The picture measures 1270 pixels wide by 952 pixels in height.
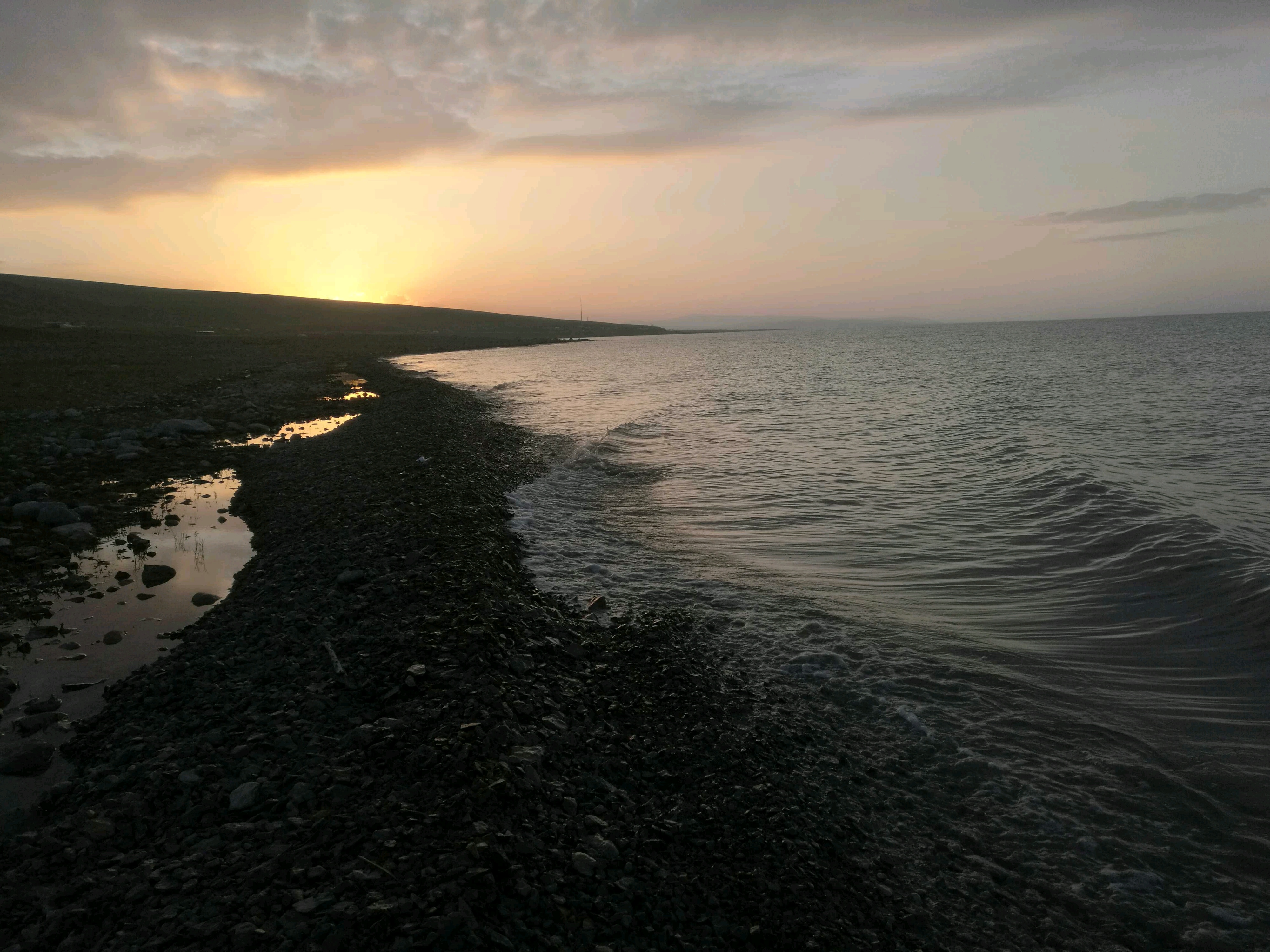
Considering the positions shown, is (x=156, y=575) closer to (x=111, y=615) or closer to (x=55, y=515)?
(x=111, y=615)

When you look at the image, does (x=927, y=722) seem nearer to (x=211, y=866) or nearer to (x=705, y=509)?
(x=211, y=866)

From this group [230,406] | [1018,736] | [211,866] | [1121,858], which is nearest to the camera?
[211,866]

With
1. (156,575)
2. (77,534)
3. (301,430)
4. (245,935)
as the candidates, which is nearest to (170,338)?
(301,430)

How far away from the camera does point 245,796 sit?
5.12 metres

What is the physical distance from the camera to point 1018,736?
688 cm

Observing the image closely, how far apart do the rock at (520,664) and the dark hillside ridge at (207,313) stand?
84.1 meters

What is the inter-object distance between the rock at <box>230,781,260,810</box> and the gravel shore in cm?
2

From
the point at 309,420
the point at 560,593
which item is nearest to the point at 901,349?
the point at 309,420

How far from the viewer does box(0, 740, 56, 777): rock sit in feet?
18.9

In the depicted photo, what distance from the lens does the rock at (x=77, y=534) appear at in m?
11.5

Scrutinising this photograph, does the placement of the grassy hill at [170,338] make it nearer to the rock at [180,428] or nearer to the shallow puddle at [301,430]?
the rock at [180,428]

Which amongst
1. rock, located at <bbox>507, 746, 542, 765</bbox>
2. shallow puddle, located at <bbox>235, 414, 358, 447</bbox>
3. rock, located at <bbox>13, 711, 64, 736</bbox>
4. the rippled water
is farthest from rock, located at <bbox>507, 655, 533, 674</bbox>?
shallow puddle, located at <bbox>235, 414, 358, 447</bbox>

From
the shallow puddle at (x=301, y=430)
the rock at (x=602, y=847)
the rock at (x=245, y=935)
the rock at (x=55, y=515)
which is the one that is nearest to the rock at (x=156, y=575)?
the rock at (x=55, y=515)

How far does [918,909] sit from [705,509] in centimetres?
1126
